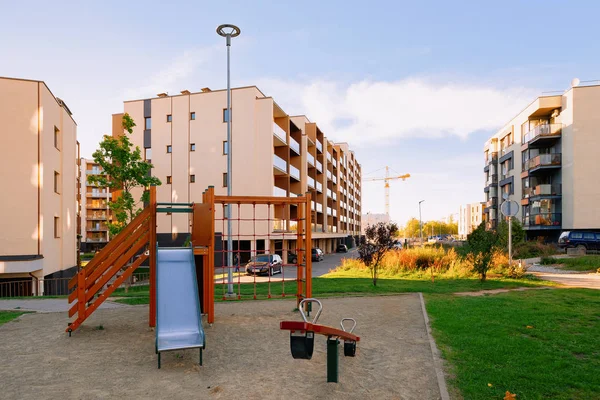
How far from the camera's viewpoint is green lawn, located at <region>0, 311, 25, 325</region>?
10.1m

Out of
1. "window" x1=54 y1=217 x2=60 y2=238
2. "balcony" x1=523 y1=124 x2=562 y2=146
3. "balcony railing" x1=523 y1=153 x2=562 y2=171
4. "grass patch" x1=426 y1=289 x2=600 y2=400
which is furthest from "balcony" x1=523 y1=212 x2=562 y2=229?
"window" x1=54 y1=217 x2=60 y2=238

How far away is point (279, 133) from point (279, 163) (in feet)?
9.68

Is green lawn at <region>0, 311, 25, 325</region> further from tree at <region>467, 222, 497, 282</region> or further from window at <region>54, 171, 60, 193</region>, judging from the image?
tree at <region>467, 222, 497, 282</region>

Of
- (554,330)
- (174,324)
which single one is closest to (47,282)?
(174,324)

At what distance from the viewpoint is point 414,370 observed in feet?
20.0

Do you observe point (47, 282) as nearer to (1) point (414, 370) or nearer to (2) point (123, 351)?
(2) point (123, 351)

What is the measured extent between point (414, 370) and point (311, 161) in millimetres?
43235

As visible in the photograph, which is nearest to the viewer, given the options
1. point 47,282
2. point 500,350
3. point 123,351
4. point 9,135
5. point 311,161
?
point 500,350

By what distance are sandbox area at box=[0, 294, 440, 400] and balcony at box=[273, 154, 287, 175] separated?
26.4 meters

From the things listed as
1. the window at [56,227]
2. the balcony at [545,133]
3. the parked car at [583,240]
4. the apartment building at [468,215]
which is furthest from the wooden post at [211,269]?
the apartment building at [468,215]

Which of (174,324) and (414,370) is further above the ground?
(174,324)

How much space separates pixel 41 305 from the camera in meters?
12.7

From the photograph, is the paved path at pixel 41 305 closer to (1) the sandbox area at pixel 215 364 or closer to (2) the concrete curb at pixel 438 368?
(1) the sandbox area at pixel 215 364

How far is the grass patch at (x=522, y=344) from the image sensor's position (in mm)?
5184
